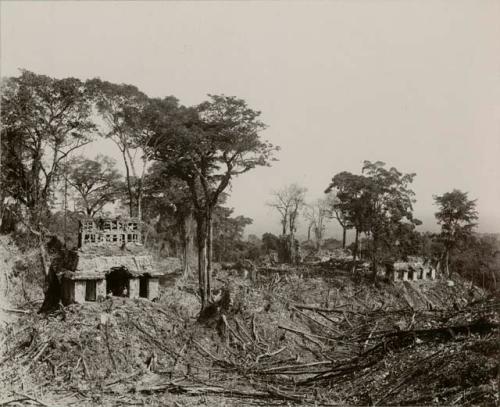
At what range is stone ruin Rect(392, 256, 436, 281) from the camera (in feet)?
116

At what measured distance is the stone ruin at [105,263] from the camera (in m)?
19.0

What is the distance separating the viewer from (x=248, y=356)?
15.9 m

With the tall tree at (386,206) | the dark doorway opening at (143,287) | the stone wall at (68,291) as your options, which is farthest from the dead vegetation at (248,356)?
the tall tree at (386,206)

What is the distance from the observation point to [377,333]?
1730 centimetres

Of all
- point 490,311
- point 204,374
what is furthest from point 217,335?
point 490,311

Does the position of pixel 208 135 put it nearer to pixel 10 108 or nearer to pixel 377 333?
pixel 10 108

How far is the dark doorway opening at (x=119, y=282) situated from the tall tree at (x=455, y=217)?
27.7 meters

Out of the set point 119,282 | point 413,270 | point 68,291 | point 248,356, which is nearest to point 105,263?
point 68,291

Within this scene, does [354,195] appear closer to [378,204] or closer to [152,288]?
[378,204]

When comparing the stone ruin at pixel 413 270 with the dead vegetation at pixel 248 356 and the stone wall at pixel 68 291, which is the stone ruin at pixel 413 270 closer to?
the dead vegetation at pixel 248 356

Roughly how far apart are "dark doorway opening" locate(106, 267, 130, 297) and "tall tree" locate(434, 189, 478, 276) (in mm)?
27694

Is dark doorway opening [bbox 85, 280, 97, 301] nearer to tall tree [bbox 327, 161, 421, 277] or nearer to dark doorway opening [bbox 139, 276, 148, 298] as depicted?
dark doorway opening [bbox 139, 276, 148, 298]

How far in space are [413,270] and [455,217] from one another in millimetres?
6715

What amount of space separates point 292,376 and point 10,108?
54.4 feet
